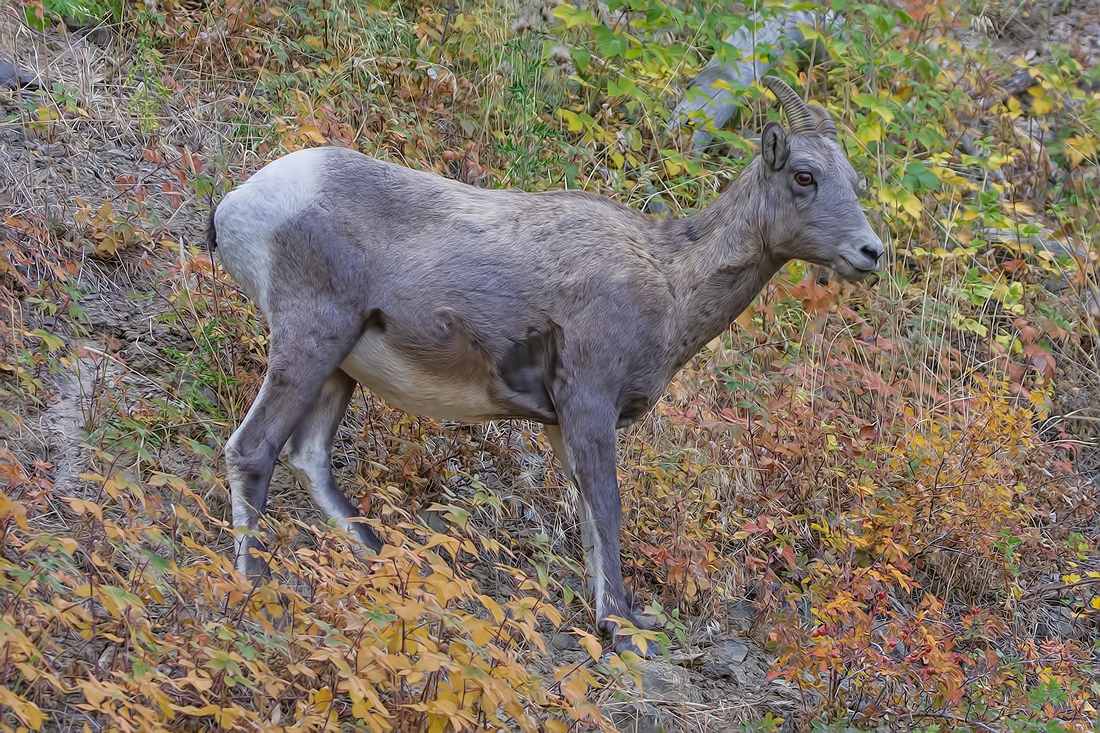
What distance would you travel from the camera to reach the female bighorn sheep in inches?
195

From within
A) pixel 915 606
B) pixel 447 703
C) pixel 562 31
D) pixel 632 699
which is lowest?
pixel 915 606

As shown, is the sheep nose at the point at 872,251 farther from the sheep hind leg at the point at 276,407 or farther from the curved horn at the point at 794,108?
the sheep hind leg at the point at 276,407

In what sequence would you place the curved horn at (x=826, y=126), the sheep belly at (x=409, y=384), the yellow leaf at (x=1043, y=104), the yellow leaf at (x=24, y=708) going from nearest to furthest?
1. the yellow leaf at (x=24, y=708)
2. the sheep belly at (x=409, y=384)
3. the curved horn at (x=826, y=126)
4. the yellow leaf at (x=1043, y=104)

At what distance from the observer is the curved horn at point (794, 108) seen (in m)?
5.45

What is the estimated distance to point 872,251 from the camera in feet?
17.4

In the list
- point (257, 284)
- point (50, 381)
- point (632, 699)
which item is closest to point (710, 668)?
point (632, 699)

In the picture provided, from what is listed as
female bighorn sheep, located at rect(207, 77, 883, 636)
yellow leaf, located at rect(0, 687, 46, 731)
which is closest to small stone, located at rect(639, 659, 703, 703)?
female bighorn sheep, located at rect(207, 77, 883, 636)

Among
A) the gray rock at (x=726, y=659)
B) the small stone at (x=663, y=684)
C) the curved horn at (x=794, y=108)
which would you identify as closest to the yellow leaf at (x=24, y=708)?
the small stone at (x=663, y=684)

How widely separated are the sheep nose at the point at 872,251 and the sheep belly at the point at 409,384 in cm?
184

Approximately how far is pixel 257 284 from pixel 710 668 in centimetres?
275

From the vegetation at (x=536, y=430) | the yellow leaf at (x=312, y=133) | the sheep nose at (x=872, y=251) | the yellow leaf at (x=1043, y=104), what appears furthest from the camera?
the yellow leaf at (x=1043, y=104)

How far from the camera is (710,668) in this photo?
18.1ft

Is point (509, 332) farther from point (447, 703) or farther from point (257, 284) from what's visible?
point (447, 703)

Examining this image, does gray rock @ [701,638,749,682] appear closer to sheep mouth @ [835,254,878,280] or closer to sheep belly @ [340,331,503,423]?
sheep belly @ [340,331,503,423]
